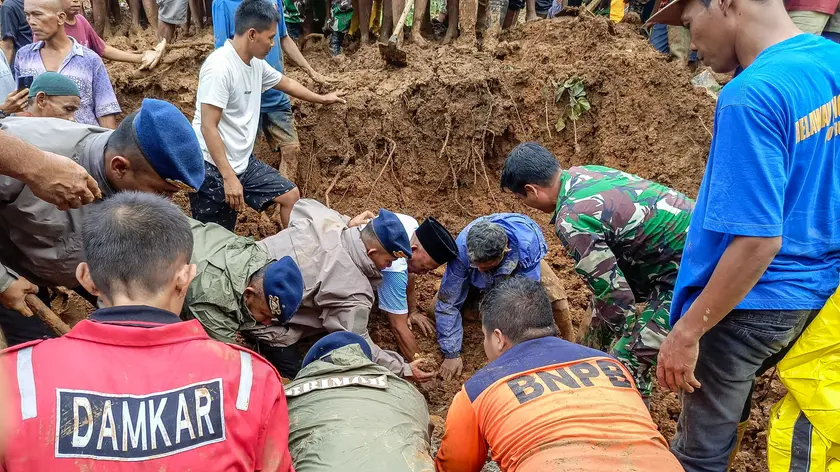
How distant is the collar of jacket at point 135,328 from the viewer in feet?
4.34

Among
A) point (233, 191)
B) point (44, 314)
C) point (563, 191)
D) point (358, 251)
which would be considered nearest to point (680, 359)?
point (563, 191)

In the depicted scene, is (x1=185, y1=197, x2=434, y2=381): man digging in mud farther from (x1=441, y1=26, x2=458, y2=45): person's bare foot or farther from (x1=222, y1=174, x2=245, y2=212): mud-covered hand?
(x1=441, y1=26, x2=458, y2=45): person's bare foot

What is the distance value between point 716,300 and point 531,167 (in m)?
1.12

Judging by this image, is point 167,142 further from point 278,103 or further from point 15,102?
point 278,103

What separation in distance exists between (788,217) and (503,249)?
1546 millimetres

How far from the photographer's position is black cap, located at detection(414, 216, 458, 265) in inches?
126

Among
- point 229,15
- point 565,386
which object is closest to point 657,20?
point 565,386

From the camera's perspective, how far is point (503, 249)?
308 cm

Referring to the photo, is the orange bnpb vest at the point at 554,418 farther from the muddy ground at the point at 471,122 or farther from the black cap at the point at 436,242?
the muddy ground at the point at 471,122

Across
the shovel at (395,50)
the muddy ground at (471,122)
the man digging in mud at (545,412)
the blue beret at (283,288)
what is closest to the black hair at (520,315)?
the man digging in mud at (545,412)

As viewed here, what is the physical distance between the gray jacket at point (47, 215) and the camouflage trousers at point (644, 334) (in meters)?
2.30

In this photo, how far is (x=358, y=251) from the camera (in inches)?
122

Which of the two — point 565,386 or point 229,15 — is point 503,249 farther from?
point 229,15

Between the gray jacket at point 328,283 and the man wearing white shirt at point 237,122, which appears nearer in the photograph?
the gray jacket at point 328,283
